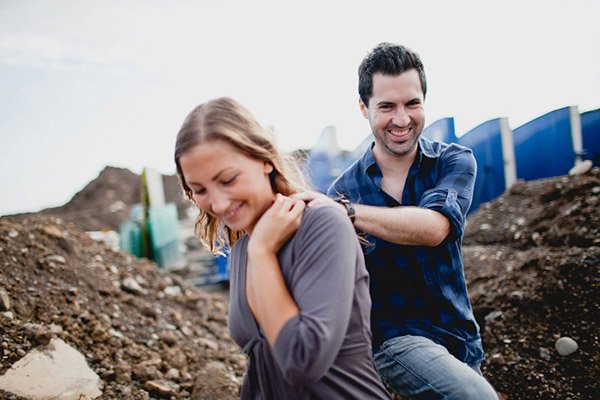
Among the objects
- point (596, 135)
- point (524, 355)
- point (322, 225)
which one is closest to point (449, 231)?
point (322, 225)

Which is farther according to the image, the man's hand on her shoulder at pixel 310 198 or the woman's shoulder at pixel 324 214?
the man's hand on her shoulder at pixel 310 198

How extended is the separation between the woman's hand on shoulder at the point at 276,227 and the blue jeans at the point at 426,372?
2.86 feet

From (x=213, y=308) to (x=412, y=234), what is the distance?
4047 mm

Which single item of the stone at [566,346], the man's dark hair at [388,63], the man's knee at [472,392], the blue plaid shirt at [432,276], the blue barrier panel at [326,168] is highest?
the man's dark hair at [388,63]

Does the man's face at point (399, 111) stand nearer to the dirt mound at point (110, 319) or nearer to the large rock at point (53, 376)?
the dirt mound at point (110, 319)

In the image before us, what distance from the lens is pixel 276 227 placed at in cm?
133

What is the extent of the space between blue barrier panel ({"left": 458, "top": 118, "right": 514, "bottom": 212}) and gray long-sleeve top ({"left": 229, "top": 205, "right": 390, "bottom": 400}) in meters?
5.97

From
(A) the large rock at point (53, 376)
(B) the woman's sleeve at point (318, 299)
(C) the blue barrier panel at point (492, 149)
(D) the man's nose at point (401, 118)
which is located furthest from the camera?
(C) the blue barrier panel at point (492, 149)

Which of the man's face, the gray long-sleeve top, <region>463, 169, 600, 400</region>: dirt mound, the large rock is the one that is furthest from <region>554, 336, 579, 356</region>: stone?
the large rock

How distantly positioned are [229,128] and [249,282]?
49cm

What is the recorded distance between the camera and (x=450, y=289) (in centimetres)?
204

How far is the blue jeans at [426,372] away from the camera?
1.68m

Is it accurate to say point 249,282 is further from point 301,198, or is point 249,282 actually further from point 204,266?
point 204,266

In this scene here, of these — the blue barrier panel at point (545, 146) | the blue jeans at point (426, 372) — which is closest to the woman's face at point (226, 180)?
the blue jeans at point (426, 372)
